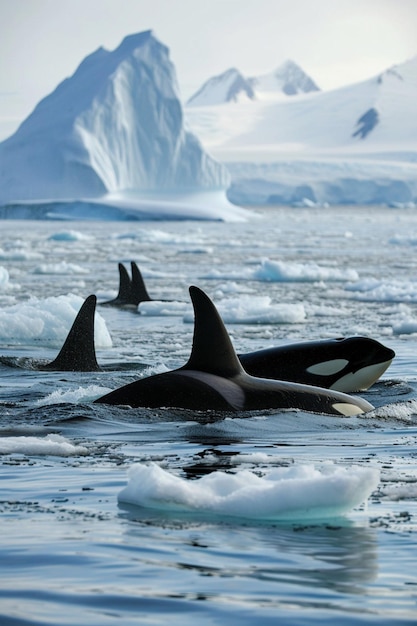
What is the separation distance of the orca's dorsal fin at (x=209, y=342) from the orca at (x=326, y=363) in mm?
1666

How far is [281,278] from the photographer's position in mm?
27328

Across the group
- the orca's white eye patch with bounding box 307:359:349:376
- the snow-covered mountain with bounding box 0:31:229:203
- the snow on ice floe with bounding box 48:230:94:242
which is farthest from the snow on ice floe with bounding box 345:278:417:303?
the snow-covered mountain with bounding box 0:31:229:203

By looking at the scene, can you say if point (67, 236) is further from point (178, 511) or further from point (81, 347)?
point (178, 511)

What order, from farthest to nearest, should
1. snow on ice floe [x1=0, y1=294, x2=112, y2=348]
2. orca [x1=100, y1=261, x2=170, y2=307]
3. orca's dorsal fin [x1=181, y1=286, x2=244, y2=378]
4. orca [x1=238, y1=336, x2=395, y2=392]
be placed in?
orca [x1=100, y1=261, x2=170, y2=307] < snow on ice floe [x1=0, y1=294, x2=112, y2=348] < orca [x1=238, y1=336, x2=395, y2=392] < orca's dorsal fin [x1=181, y1=286, x2=244, y2=378]

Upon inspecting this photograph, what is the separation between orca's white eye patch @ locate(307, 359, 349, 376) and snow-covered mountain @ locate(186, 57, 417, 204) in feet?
336

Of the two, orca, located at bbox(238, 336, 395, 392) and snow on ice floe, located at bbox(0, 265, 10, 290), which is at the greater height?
snow on ice floe, located at bbox(0, 265, 10, 290)

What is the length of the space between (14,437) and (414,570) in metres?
3.19

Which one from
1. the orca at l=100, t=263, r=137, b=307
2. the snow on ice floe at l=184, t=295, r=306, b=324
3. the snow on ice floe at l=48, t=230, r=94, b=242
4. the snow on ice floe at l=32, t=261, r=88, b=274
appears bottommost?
the snow on ice floe at l=184, t=295, r=306, b=324

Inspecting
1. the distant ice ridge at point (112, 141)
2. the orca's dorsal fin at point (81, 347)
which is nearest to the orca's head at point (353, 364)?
the orca's dorsal fin at point (81, 347)

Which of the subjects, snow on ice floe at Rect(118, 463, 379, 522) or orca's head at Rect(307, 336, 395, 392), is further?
orca's head at Rect(307, 336, 395, 392)

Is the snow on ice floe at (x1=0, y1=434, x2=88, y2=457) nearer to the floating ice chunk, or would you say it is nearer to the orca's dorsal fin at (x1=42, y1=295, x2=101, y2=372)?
the orca's dorsal fin at (x1=42, y1=295, x2=101, y2=372)

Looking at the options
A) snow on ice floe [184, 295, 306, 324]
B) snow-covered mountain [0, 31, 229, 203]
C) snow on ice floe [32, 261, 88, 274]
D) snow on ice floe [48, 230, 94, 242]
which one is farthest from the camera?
snow-covered mountain [0, 31, 229, 203]

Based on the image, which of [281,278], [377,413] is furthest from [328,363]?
[281,278]

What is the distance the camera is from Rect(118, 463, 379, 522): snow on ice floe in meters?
4.88
